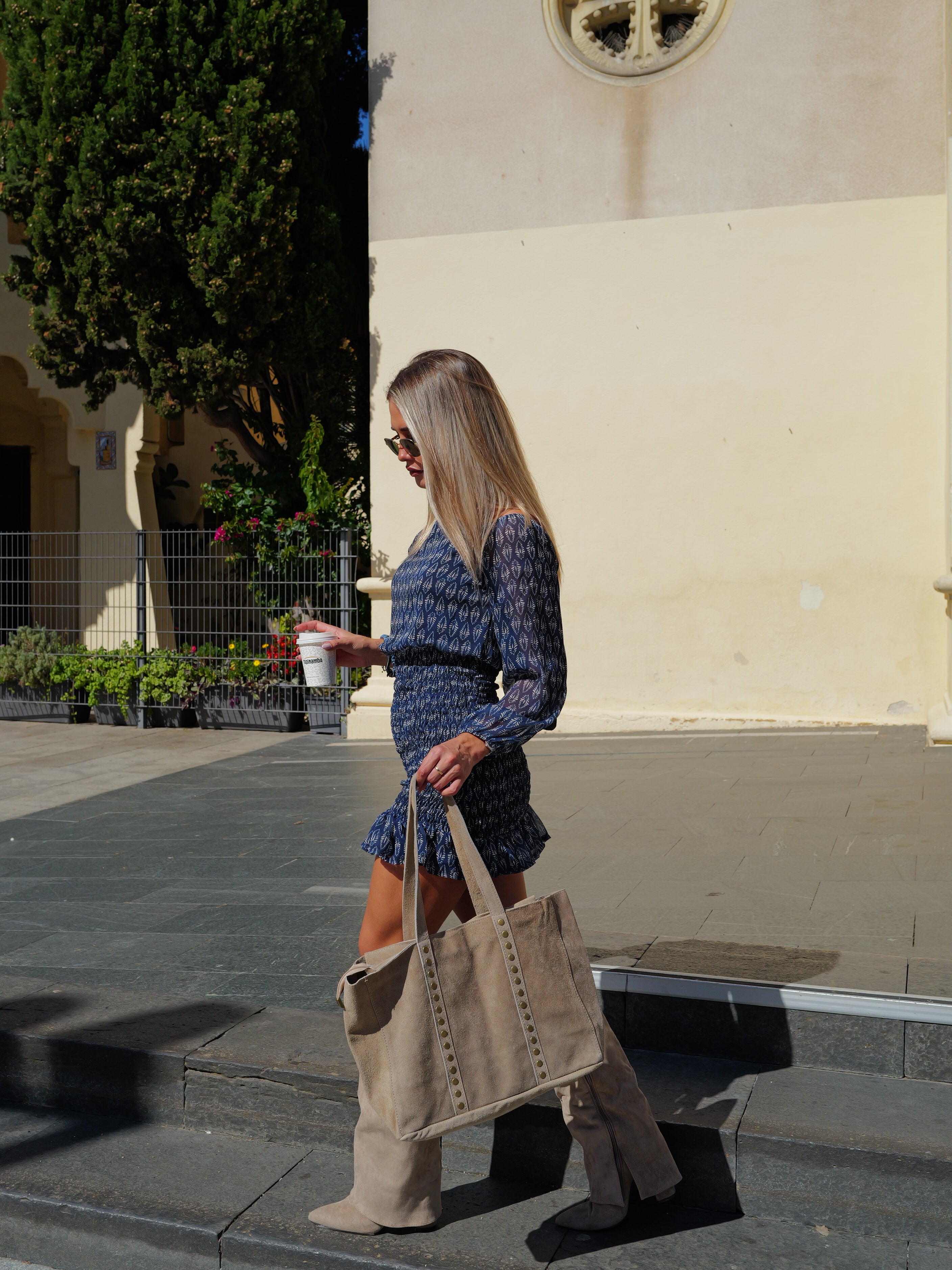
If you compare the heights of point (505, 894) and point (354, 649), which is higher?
point (354, 649)

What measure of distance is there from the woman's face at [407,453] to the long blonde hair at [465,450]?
2 cm

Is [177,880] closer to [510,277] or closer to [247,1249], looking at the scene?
[247,1249]

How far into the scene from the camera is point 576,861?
16.7ft

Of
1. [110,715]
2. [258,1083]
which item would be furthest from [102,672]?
[258,1083]

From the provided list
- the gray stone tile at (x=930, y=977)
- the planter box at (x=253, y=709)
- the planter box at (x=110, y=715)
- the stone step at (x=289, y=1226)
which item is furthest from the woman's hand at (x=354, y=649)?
the planter box at (x=110, y=715)

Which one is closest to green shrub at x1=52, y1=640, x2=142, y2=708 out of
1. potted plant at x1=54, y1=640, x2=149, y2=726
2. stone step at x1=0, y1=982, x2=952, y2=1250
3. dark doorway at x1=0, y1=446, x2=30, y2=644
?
potted plant at x1=54, y1=640, x2=149, y2=726

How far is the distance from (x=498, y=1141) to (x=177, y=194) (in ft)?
28.4

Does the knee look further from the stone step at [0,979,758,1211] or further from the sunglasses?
the sunglasses

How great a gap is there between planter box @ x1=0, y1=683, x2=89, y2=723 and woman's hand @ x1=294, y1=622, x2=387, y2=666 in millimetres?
9128

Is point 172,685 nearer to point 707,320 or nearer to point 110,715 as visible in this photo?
point 110,715

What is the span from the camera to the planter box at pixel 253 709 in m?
10.5

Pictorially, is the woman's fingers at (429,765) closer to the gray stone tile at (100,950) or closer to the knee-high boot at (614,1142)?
the knee-high boot at (614,1142)

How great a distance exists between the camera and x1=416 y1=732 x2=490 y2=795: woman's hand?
225 cm

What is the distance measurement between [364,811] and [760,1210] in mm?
4054
